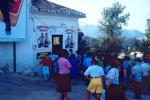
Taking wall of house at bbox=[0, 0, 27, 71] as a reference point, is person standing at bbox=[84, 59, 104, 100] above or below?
below

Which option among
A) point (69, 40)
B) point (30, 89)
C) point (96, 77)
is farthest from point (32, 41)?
point (96, 77)

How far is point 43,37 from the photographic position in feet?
64.4

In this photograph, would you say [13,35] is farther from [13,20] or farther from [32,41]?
[32,41]

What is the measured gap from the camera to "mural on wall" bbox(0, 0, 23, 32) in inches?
640

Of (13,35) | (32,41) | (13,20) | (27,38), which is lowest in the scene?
(32,41)

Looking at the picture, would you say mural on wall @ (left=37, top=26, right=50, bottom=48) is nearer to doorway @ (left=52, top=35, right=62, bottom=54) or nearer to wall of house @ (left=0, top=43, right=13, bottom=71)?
doorway @ (left=52, top=35, right=62, bottom=54)

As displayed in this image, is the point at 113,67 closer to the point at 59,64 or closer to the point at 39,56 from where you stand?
the point at 59,64

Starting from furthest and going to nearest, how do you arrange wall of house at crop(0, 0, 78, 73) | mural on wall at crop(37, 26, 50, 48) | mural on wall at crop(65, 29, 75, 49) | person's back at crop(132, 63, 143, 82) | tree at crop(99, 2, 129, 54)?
1. tree at crop(99, 2, 129, 54)
2. mural on wall at crop(65, 29, 75, 49)
3. mural on wall at crop(37, 26, 50, 48)
4. wall of house at crop(0, 0, 78, 73)
5. person's back at crop(132, 63, 143, 82)

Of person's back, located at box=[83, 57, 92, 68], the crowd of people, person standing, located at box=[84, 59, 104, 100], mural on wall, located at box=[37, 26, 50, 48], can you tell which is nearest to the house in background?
mural on wall, located at box=[37, 26, 50, 48]

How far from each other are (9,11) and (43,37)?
3.41 m

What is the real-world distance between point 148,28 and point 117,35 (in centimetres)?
466

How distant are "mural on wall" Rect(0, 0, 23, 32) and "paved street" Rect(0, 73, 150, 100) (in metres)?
2.27

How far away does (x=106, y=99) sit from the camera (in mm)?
10234

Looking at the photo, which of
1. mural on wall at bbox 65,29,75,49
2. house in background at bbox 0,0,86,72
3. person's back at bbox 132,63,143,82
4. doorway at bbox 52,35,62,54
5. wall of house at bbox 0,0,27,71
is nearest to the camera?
person's back at bbox 132,63,143,82
